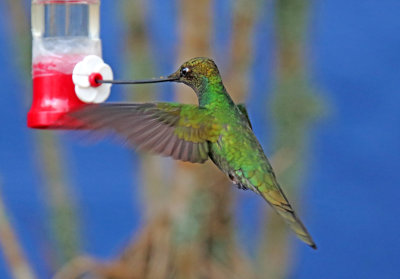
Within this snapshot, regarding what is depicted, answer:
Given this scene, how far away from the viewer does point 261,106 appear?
18.0ft

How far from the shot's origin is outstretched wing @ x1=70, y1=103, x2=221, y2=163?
216cm

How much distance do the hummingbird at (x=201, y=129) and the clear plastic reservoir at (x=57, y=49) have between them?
0.35m

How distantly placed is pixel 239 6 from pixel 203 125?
8.02 ft

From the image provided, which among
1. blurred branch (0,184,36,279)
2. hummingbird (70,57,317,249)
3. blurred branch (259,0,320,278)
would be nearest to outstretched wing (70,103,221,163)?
hummingbird (70,57,317,249)

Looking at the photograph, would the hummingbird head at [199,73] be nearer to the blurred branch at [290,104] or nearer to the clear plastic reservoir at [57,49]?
the clear plastic reservoir at [57,49]

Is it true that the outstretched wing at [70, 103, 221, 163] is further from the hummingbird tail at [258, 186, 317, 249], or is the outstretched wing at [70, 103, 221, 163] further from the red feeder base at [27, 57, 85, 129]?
the red feeder base at [27, 57, 85, 129]

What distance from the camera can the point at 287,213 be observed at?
230cm

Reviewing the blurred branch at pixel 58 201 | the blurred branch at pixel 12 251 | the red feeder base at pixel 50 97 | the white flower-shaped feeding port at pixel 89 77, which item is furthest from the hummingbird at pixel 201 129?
the blurred branch at pixel 58 201

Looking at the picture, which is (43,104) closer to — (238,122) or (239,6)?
(238,122)

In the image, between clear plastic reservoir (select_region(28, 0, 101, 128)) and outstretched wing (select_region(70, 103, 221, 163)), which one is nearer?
outstretched wing (select_region(70, 103, 221, 163))

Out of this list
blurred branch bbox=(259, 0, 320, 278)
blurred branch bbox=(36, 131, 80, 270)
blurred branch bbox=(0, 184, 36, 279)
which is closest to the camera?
blurred branch bbox=(0, 184, 36, 279)

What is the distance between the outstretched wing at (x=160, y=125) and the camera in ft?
7.09

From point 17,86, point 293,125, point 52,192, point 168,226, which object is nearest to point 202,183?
point 168,226

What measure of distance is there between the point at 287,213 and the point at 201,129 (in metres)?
0.35
